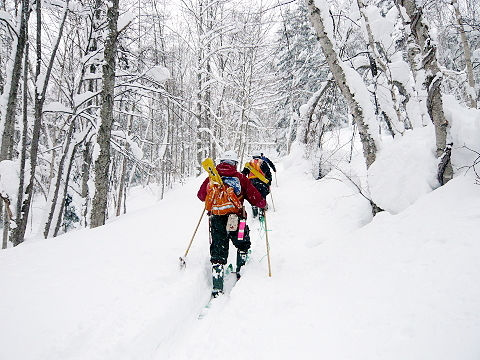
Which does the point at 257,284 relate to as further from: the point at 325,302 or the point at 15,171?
the point at 15,171

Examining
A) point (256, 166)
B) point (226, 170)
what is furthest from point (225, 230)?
point (256, 166)

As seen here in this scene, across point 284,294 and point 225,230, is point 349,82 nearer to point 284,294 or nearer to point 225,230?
point 225,230

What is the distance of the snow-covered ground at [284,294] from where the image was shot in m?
2.18

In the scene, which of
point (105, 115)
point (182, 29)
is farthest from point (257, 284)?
point (182, 29)

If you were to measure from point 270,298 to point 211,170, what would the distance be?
1974 millimetres

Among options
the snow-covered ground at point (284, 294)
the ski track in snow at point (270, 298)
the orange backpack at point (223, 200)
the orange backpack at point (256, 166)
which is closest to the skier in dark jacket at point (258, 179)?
Answer: the orange backpack at point (256, 166)

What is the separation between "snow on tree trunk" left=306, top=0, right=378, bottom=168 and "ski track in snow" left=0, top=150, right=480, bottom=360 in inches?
65.6

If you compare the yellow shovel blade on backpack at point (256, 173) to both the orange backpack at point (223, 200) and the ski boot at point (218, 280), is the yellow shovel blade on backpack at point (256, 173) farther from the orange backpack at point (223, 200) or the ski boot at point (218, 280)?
the ski boot at point (218, 280)

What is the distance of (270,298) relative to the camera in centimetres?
335

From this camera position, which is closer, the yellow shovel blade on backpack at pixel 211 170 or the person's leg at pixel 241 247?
the yellow shovel blade on backpack at pixel 211 170

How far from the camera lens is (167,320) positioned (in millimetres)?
2830

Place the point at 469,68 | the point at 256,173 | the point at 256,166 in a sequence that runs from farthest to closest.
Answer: the point at 256,166 < the point at 256,173 < the point at 469,68

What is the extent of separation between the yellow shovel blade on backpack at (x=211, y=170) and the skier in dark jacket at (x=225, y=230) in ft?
0.44

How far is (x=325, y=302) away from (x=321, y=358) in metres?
0.86
